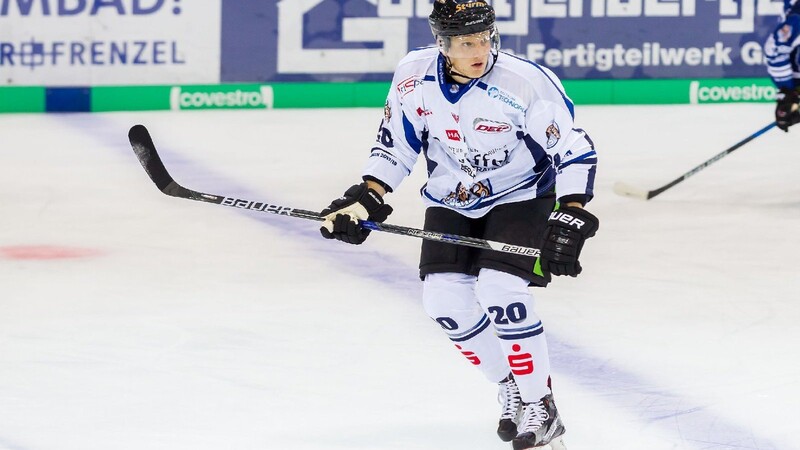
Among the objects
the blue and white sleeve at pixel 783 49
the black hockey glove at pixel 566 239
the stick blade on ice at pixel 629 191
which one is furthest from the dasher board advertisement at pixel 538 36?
the black hockey glove at pixel 566 239

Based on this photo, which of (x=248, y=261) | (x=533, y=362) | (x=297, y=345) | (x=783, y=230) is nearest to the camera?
(x=533, y=362)

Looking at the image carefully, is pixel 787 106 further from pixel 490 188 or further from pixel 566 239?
pixel 566 239

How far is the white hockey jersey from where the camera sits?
362 cm

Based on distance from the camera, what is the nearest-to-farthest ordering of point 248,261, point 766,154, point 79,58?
point 248,261, point 766,154, point 79,58

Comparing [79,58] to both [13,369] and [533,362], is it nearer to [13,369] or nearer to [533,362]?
[13,369]

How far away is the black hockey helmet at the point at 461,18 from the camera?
3.57 m

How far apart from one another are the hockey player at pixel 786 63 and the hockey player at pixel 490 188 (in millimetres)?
3649

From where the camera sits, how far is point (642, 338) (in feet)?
15.9

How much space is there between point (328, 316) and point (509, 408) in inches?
56.0

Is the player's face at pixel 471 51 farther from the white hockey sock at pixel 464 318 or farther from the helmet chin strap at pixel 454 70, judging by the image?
the white hockey sock at pixel 464 318

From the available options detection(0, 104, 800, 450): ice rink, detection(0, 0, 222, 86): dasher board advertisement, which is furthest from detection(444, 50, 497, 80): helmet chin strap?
detection(0, 0, 222, 86): dasher board advertisement

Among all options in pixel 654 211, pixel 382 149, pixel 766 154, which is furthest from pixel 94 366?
pixel 766 154

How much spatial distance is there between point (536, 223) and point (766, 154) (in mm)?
5229

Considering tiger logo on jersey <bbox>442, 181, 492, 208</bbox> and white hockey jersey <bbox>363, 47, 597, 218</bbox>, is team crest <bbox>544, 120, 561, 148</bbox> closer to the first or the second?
white hockey jersey <bbox>363, 47, 597, 218</bbox>
